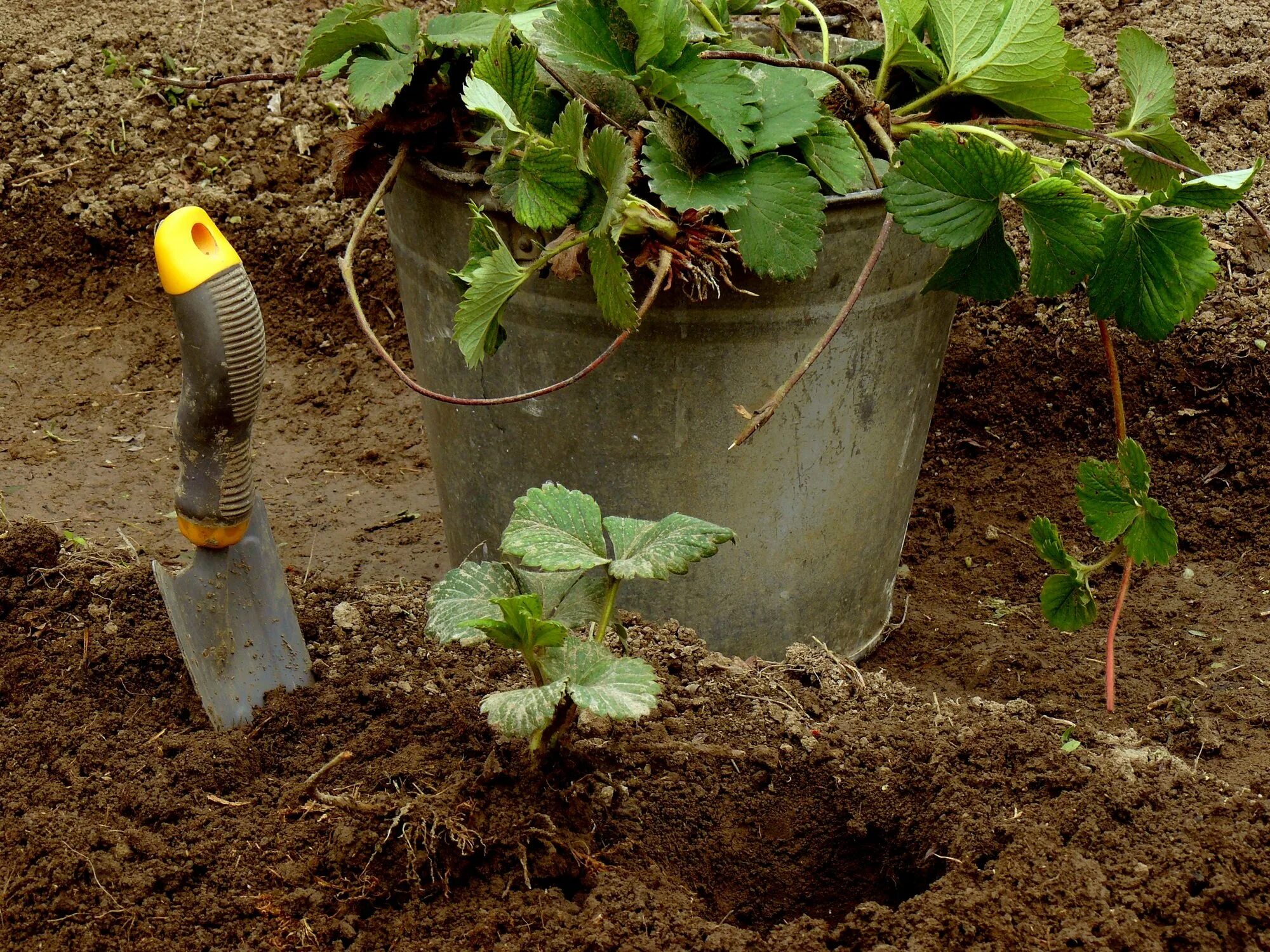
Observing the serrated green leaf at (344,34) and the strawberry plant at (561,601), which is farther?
the serrated green leaf at (344,34)

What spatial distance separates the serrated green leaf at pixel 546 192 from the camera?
123 centimetres

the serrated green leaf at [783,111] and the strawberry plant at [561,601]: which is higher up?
the serrated green leaf at [783,111]

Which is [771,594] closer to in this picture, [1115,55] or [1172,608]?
[1172,608]

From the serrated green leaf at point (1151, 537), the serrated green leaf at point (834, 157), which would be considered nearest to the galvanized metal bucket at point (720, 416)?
the serrated green leaf at point (834, 157)

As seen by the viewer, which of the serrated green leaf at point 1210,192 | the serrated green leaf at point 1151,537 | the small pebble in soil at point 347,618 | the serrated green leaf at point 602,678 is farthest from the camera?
the small pebble in soil at point 347,618

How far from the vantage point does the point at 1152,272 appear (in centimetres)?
131

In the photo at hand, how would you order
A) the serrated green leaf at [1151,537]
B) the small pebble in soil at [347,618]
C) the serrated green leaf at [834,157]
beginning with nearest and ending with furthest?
1. the serrated green leaf at [834,157]
2. the serrated green leaf at [1151,537]
3. the small pebble in soil at [347,618]

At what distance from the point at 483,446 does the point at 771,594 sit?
465 millimetres

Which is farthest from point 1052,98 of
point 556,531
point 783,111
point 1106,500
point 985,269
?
point 556,531

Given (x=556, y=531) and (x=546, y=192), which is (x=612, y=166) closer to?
(x=546, y=192)

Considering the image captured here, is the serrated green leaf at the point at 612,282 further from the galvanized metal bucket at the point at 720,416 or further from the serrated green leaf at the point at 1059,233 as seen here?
the serrated green leaf at the point at 1059,233

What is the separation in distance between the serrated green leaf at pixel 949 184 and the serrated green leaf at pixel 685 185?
16cm

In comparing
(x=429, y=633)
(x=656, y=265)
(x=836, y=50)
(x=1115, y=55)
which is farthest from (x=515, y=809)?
(x=1115, y=55)

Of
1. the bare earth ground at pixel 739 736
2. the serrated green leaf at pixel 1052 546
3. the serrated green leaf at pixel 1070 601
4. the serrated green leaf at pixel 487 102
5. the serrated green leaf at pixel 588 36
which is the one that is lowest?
the bare earth ground at pixel 739 736
